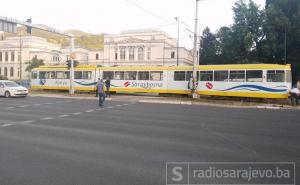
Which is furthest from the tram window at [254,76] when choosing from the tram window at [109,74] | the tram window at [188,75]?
the tram window at [109,74]

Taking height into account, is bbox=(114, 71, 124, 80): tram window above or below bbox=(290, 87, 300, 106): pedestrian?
above

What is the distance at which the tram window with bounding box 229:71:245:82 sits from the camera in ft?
77.7

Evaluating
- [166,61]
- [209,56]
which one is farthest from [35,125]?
[166,61]

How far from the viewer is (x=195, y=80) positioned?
24.8 m

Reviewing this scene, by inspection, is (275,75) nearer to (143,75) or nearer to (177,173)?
(143,75)

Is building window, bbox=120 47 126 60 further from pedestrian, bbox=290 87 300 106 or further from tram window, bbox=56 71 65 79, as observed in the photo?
pedestrian, bbox=290 87 300 106

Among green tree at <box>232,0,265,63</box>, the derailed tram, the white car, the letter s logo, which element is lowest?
the letter s logo

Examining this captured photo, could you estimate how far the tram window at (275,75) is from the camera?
2200 centimetres

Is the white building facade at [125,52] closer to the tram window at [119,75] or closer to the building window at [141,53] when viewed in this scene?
the building window at [141,53]

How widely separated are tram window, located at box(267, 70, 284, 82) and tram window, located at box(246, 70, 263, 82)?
1.98ft

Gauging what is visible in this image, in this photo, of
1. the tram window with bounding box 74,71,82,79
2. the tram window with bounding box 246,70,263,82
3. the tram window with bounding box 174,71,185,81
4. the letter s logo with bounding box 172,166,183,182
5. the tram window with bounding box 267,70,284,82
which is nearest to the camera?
the letter s logo with bounding box 172,166,183,182

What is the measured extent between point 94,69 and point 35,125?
21296 mm

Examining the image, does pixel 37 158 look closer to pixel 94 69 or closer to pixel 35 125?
pixel 35 125

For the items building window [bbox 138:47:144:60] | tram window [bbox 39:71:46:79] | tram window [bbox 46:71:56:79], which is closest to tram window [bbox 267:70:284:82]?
tram window [bbox 46:71:56:79]
